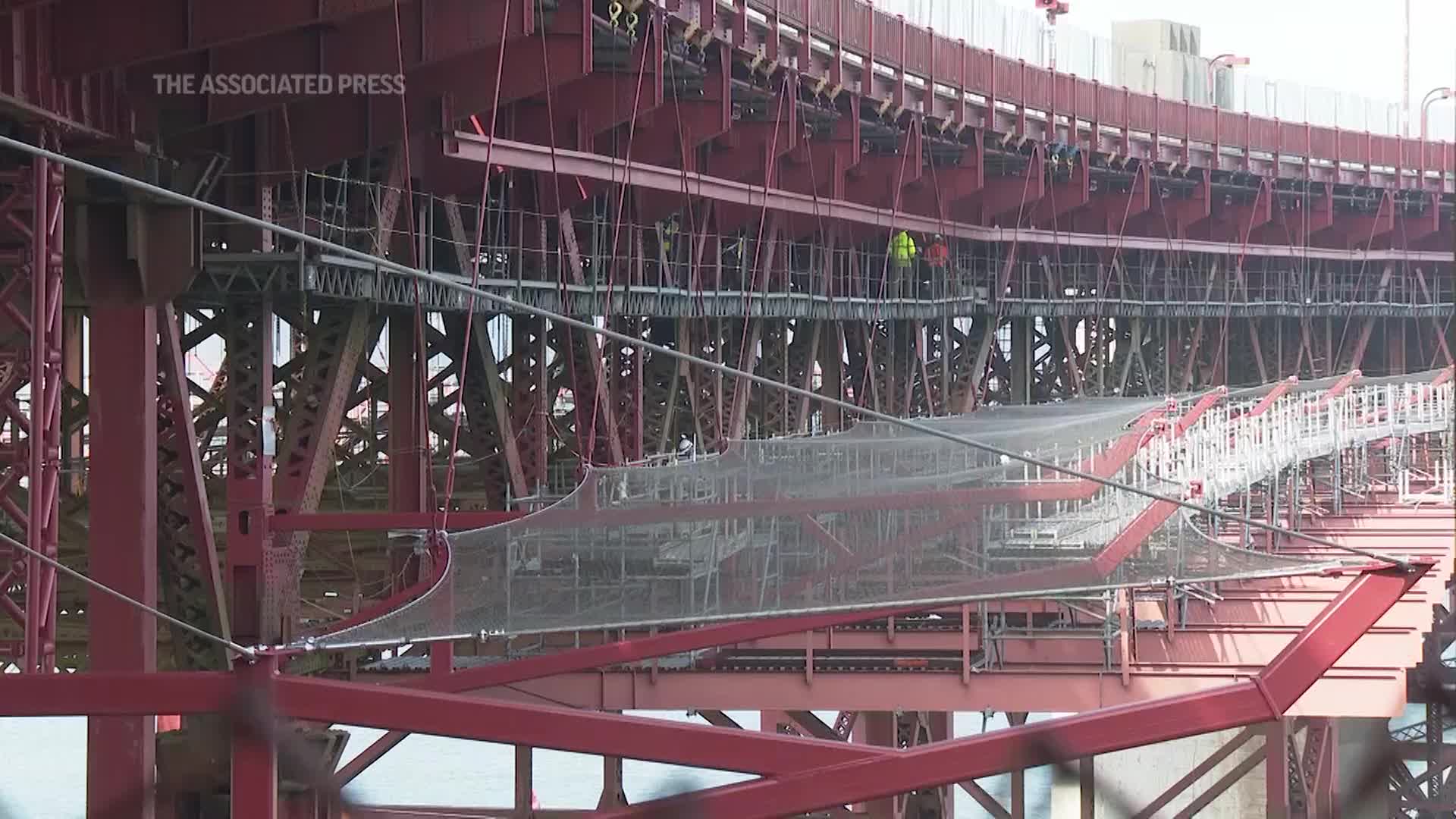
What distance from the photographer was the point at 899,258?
3794 centimetres

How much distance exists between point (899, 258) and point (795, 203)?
6.68 metres

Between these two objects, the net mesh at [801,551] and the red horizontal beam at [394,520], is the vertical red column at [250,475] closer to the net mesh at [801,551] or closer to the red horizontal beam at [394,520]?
the red horizontal beam at [394,520]

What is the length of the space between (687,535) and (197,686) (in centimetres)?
336

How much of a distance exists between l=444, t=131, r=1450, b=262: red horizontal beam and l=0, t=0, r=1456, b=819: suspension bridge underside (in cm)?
14

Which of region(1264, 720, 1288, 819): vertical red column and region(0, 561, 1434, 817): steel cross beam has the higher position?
region(0, 561, 1434, 817): steel cross beam

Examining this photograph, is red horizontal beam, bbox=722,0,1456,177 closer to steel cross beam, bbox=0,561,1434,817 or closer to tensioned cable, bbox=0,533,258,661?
tensioned cable, bbox=0,533,258,661

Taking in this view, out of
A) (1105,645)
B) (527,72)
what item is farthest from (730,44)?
(1105,645)

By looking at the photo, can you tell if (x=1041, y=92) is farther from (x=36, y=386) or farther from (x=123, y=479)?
(x=36, y=386)

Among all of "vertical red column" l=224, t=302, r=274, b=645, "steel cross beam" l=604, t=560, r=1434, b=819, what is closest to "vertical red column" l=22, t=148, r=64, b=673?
"steel cross beam" l=604, t=560, r=1434, b=819

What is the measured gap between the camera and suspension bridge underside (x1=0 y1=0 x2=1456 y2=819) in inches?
307

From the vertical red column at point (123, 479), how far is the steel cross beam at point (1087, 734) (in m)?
7.37

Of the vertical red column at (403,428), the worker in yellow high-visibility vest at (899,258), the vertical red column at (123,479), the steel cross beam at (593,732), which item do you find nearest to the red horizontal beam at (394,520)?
the vertical red column at (123,479)

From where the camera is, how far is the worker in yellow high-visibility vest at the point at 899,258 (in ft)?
124

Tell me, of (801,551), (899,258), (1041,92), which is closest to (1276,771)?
(801,551)
